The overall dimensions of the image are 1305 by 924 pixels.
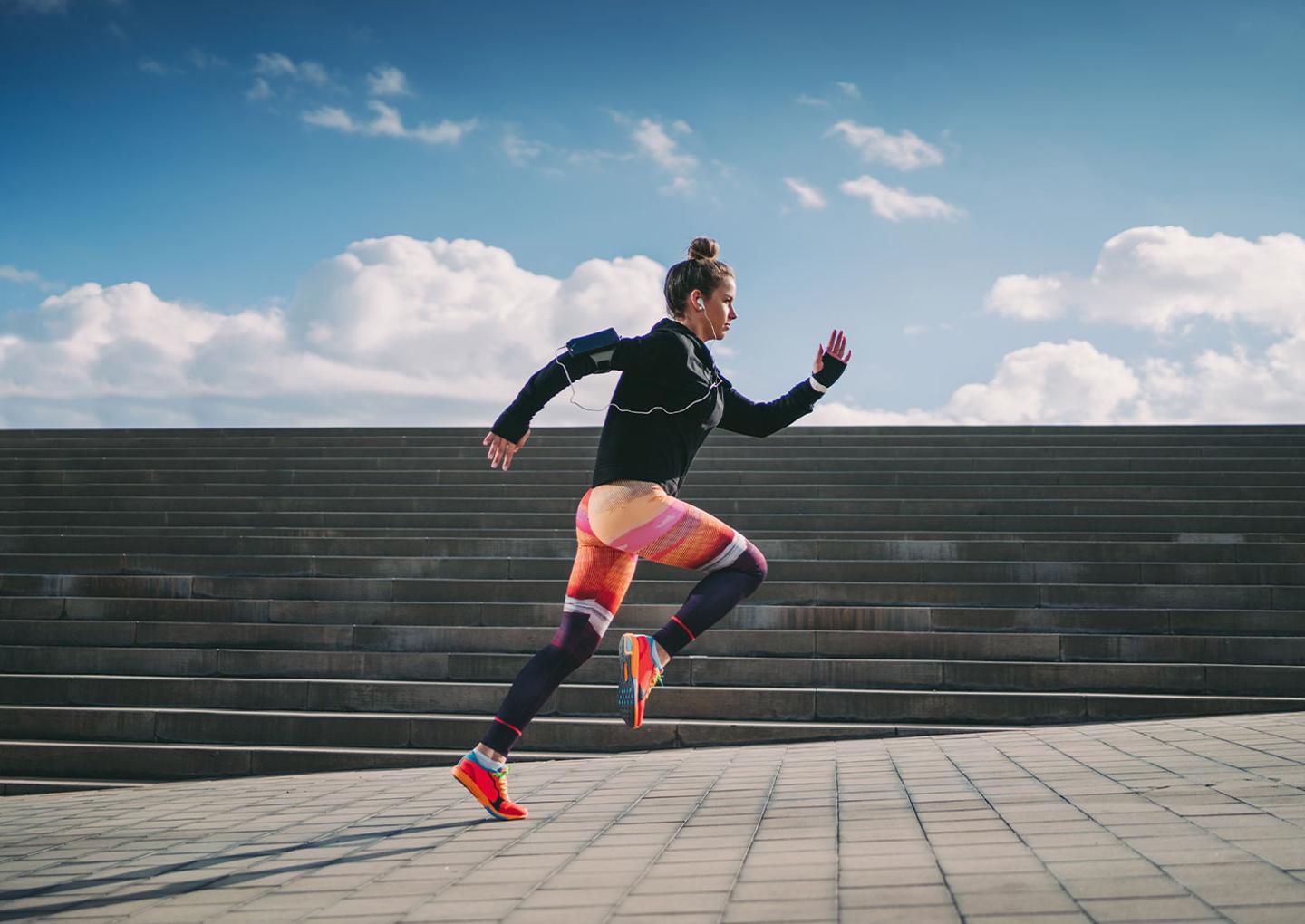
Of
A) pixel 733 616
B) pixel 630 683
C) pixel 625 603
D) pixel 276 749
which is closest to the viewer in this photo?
pixel 630 683

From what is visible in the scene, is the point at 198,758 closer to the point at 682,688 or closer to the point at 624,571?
the point at 682,688

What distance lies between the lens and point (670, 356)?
11.1 ft

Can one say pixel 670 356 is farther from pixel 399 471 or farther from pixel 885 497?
pixel 399 471

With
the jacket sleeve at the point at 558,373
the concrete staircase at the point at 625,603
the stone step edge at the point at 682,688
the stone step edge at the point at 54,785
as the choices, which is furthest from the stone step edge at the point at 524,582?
the jacket sleeve at the point at 558,373

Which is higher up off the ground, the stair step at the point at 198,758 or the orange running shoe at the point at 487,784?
the orange running shoe at the point at 487,784

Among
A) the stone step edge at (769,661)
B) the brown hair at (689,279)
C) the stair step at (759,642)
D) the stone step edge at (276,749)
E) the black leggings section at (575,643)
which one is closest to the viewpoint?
the black leggings section at (575,643)

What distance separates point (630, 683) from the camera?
3285 mm

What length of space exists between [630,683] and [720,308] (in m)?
1.32

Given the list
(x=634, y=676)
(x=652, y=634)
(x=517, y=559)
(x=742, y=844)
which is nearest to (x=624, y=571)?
(x=634, y=676)

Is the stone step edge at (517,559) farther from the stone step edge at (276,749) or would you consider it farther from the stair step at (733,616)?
the stone step edge at (276,749)

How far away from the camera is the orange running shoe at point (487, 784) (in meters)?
3.40

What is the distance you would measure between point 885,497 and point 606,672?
168 inches

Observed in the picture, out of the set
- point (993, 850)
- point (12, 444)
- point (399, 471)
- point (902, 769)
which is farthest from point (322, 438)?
point (993, 850)

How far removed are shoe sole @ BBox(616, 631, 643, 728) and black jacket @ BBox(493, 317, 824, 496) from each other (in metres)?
0.53
